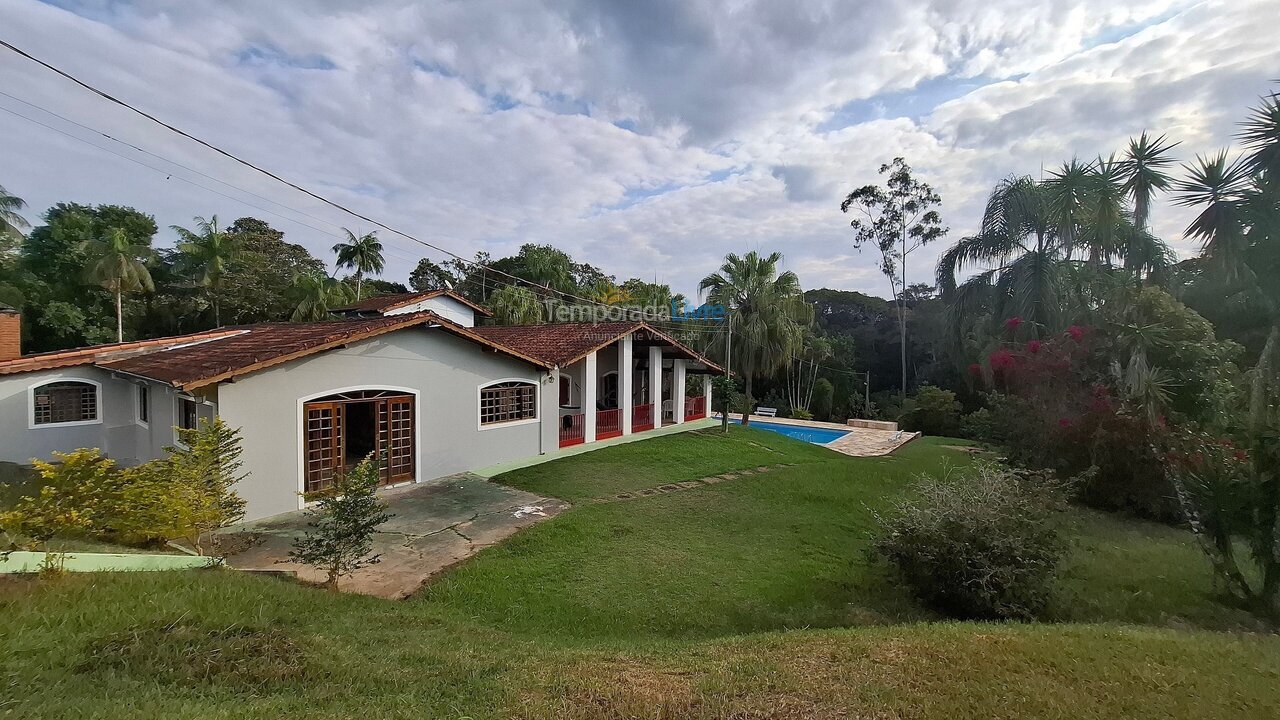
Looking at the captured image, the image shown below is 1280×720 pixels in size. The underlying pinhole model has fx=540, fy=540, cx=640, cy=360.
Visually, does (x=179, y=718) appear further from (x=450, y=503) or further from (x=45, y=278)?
(x=45, y=278)

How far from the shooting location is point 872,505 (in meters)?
11.7

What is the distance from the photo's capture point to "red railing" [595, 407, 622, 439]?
1823cm

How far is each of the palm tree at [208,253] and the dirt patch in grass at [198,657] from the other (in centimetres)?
3036

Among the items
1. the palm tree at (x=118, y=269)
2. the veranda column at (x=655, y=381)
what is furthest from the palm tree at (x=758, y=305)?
the palm tree at (x=118, y=269)

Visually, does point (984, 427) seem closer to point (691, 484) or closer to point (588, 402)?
point (691, 484)

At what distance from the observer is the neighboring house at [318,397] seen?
31.2 ft

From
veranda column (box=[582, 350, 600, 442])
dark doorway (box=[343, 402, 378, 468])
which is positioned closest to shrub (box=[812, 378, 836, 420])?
veranda column (box=[582, 350, 600, 442])

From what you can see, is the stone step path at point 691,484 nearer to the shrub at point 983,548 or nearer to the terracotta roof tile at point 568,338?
the terracotta roof tile at point 568,338

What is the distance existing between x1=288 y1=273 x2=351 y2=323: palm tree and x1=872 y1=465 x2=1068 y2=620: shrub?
28.7 metres

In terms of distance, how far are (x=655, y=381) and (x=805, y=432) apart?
8563 millimetres

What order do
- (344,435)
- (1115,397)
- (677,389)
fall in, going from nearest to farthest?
(344,435)
(1115,397)
(677,389)

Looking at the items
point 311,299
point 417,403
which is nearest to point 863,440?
point 417,403

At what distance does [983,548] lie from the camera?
6.23 m

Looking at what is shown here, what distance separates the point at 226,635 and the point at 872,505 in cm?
1123
